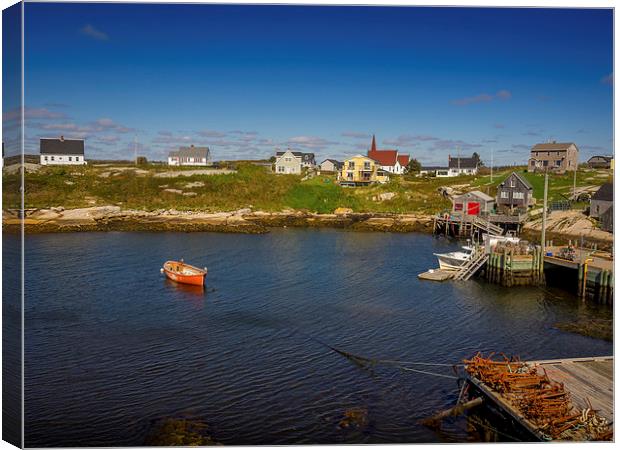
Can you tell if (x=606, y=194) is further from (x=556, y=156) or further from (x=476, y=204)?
(x=556, y=156)

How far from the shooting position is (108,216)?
5541cm

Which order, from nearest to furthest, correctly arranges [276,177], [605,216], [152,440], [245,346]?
[152,440] < [245,346] < [605,216] < [276,177]

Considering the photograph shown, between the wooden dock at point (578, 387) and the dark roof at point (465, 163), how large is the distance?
73.0 m

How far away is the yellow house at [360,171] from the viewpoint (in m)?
74.7

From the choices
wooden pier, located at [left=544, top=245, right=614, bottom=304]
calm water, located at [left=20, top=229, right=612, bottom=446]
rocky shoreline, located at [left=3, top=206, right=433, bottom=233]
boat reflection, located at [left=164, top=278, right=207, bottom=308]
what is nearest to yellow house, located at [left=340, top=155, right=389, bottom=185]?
rocky shoreline, located at [left=3, top=206, right=433, bottom=233]

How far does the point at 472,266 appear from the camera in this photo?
33.6 meters

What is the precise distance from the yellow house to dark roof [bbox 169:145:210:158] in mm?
23134

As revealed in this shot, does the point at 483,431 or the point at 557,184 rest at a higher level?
the point at 557,184

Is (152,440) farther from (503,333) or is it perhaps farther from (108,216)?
(108,216)

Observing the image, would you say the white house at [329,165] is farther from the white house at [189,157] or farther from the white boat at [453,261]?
the white boat at [453,261]

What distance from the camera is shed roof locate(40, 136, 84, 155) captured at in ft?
229

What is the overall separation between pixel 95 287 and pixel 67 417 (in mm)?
15047

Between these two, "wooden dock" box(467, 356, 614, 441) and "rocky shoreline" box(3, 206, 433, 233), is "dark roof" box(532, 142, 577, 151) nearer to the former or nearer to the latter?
"rocky shoreline" box(3, 206, 433, 233)

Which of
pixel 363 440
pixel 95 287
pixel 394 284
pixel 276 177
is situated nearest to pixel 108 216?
pixel 276 177
